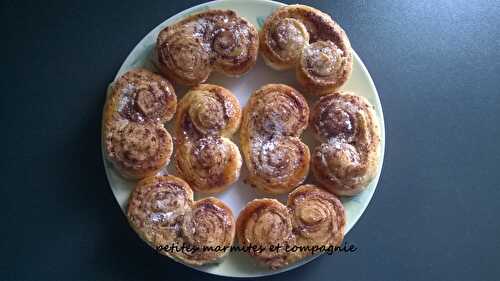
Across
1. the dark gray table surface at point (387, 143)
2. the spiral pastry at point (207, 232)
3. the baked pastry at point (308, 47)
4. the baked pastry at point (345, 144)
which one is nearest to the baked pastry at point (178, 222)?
the spiral pastry at point (207, 232)

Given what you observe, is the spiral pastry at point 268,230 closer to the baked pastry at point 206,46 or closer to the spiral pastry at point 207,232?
the spiral pastry at point 207,232

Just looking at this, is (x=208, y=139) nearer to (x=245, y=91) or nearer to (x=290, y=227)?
(x=245, y=91)

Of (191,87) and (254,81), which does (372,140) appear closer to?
(254,81)

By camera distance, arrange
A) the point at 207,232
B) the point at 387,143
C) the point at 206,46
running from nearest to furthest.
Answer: the point at 207,232 < the point at 206,46 < the point at 387,143

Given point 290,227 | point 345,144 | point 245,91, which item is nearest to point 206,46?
point 245,91

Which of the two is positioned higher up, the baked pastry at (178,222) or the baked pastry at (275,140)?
the baked pastry at (275,140)

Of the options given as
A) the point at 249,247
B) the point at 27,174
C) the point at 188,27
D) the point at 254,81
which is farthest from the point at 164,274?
the point at 188,27
